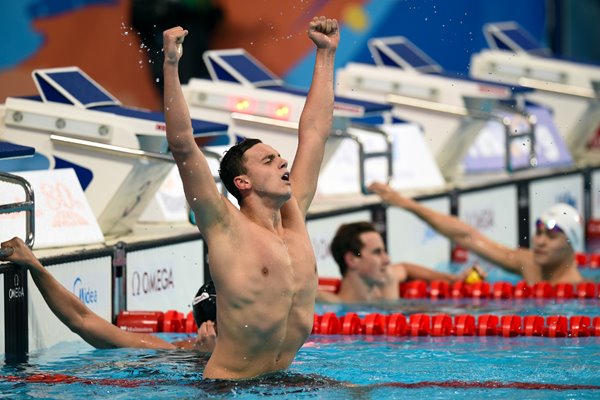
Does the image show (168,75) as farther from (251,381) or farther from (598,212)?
(598,212)

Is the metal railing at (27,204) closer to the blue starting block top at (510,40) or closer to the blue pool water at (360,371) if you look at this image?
the blue pool water at (360,371)

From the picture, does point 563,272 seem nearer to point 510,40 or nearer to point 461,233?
point 461,233

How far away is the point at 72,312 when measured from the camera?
573cm

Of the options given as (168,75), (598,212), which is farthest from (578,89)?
(168,75)

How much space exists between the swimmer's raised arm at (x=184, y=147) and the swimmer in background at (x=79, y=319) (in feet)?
2.87

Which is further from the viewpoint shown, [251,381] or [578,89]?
[578,89]

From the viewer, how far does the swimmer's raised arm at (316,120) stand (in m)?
5.27

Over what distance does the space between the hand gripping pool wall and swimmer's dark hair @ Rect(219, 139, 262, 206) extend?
1.27m

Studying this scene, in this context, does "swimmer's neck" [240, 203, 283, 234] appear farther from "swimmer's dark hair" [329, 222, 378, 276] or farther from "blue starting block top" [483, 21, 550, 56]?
"blue starting block top" [483, 21, 550, 56]

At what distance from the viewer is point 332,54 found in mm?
5371

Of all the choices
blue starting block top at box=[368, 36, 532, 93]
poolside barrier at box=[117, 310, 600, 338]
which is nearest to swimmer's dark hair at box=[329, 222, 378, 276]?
poolside barrier at box=[117, 310, 600, 338]

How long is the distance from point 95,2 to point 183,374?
4.90 meters

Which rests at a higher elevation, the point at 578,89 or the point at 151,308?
the point at 578,89

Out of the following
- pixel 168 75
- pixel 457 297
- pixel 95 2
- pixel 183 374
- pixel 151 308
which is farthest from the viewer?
pixel 95 2
